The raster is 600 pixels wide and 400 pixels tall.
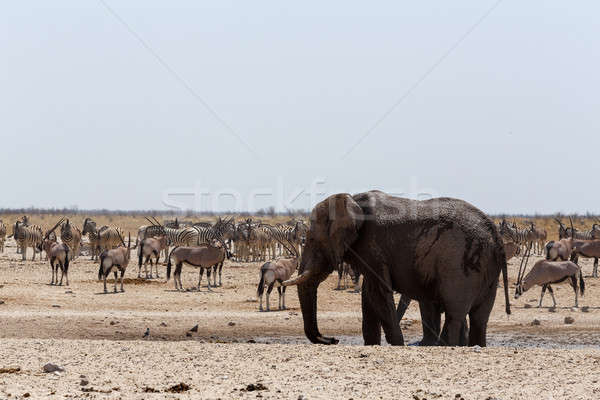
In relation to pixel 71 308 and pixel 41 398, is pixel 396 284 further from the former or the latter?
pixel 71 308

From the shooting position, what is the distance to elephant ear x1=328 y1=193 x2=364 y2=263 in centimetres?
1126

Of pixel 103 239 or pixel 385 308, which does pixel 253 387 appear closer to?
pixel 385 308

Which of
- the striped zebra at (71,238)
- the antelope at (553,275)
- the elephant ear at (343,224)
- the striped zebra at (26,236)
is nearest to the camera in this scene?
the elephant ear at (343,224)

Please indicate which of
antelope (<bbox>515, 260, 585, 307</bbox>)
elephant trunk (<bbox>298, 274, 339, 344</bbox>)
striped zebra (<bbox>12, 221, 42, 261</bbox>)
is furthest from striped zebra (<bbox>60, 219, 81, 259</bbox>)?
elephant trunk (<bbox>298, 274, 339, 344</bbox>)

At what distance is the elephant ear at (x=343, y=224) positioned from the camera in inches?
443

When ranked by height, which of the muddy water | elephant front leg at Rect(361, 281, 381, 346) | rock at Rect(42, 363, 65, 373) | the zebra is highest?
the zebra

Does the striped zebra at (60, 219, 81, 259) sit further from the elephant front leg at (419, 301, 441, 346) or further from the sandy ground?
the elephant front leg at (419, 301, 441, 346)

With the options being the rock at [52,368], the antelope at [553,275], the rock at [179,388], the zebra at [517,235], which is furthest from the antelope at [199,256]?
the zebra at [517,235]

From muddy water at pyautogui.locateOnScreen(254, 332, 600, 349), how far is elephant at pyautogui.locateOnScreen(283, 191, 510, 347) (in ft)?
12.4

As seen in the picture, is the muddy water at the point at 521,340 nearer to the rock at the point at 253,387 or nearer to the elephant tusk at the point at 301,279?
the elephant tusk at the point at 301,279

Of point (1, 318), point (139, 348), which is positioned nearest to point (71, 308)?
point (1, 318)

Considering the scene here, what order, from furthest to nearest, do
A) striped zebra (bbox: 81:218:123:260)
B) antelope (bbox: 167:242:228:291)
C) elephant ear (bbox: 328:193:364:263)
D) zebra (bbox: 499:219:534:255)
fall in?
zebra (bbox: 499:219:534:255) < striped zebra (bbox: 81:218:123:260) < antelope (bbox: 167:242:228:291) < elephant ear (bbox: 328:193:364:263)

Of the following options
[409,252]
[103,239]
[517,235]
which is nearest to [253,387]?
[409,252]

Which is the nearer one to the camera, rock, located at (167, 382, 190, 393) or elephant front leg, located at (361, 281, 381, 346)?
rock, located at (167, 382, 190, 393)
